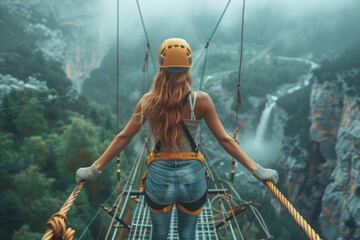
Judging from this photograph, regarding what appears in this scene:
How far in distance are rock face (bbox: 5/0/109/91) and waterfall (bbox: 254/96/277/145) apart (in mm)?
33780

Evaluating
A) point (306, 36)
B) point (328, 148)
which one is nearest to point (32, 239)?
point (328, 148)

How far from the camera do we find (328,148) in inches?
893

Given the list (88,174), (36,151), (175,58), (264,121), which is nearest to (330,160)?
(264,121)

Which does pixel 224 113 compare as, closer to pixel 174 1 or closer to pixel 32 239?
pixel 32 239

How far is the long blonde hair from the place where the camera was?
1.10m

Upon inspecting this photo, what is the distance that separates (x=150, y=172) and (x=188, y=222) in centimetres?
37

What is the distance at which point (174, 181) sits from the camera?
1137mm

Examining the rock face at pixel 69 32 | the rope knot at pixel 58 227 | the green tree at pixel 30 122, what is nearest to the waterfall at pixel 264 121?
the green tree at pixel 30 122

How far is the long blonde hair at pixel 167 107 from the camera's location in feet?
3.60

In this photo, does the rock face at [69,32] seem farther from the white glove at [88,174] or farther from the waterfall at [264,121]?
the white glove at [88,174]

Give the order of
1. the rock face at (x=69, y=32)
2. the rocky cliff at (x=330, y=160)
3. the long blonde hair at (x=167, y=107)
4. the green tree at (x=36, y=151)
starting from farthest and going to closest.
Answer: the rock face at (x=69, y=32) → the rocky cliff at (x=330, y=160) → the green tree at (x=36, y=151) → the long blonde hair at (x=167, y=107)

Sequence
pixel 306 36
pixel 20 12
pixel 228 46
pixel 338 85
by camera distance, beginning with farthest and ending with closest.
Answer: pixel 228 46, pixel 306 36, pixel 20 12, pixel 338 85

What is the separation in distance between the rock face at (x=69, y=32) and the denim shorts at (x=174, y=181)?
Result: 40.3 metres

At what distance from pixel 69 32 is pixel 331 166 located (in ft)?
164
